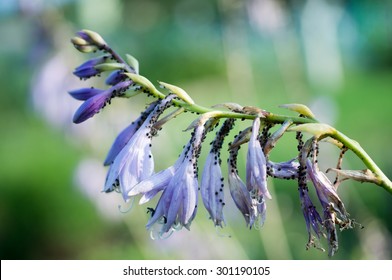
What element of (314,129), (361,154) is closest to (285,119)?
(314,129)

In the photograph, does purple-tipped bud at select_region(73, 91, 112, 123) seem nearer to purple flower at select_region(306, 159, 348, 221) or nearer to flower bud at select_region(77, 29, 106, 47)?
flower bud at select_region(77, 29, 106, 47)

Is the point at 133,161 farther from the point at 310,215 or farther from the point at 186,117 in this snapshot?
the point at 186,117

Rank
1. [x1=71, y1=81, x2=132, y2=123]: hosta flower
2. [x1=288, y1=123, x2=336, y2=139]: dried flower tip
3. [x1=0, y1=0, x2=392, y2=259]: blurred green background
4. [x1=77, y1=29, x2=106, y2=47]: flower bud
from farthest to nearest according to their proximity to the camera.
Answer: [x1=0, y1=0, x2=392, y2=259]: blurred green background → [x1=77, y1=29, x2=106, y2=47]: flower bud → [x1=71, y1=81, x2=132, y2=123]: hosta flower → [x1=288, y1=123, x2=336, y2=139]: dried flower tip

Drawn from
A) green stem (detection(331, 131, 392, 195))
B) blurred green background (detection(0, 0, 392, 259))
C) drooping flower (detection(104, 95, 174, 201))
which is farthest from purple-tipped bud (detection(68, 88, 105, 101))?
blurred green background (detection(0, 0, 392, 259))
